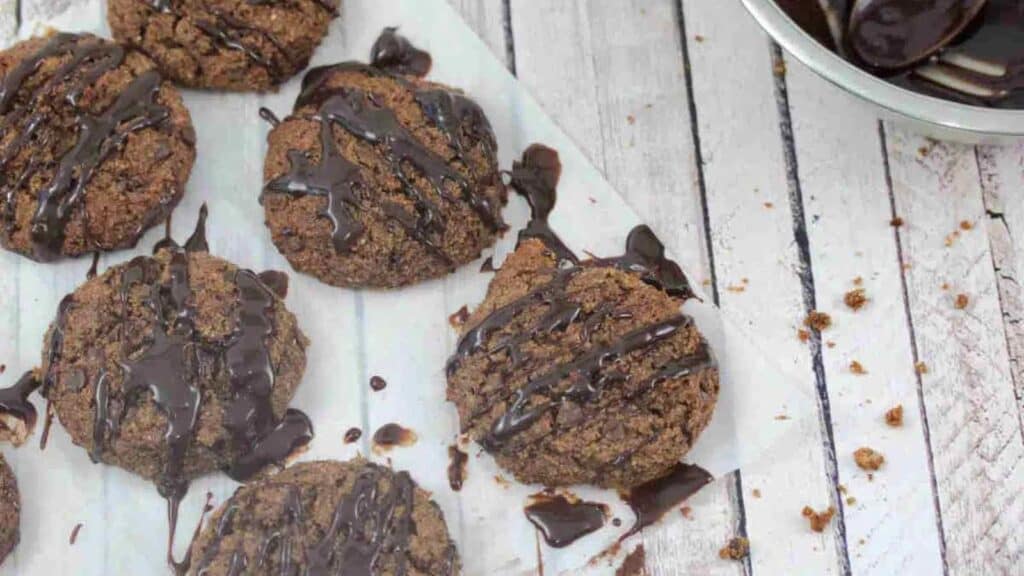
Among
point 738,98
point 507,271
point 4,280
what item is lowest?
point 4,280

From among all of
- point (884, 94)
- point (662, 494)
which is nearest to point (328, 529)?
point (662, 494)

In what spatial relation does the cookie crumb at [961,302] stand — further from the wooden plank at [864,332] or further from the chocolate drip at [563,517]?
the chocolate drip at [563,517]

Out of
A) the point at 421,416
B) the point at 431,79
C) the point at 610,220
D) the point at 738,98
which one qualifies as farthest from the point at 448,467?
the point at 738,98

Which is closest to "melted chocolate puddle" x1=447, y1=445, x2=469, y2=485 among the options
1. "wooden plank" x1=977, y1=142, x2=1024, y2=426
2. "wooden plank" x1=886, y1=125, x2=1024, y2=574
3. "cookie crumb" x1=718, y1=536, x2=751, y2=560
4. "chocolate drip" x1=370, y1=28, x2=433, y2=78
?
"cookie crumb" x1=718, y1=536, x2=751, y2=560

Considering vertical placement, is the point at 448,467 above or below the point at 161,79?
below

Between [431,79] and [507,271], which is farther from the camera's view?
[431,79]

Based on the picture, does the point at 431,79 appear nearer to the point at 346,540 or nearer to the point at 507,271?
the point at 507,271
